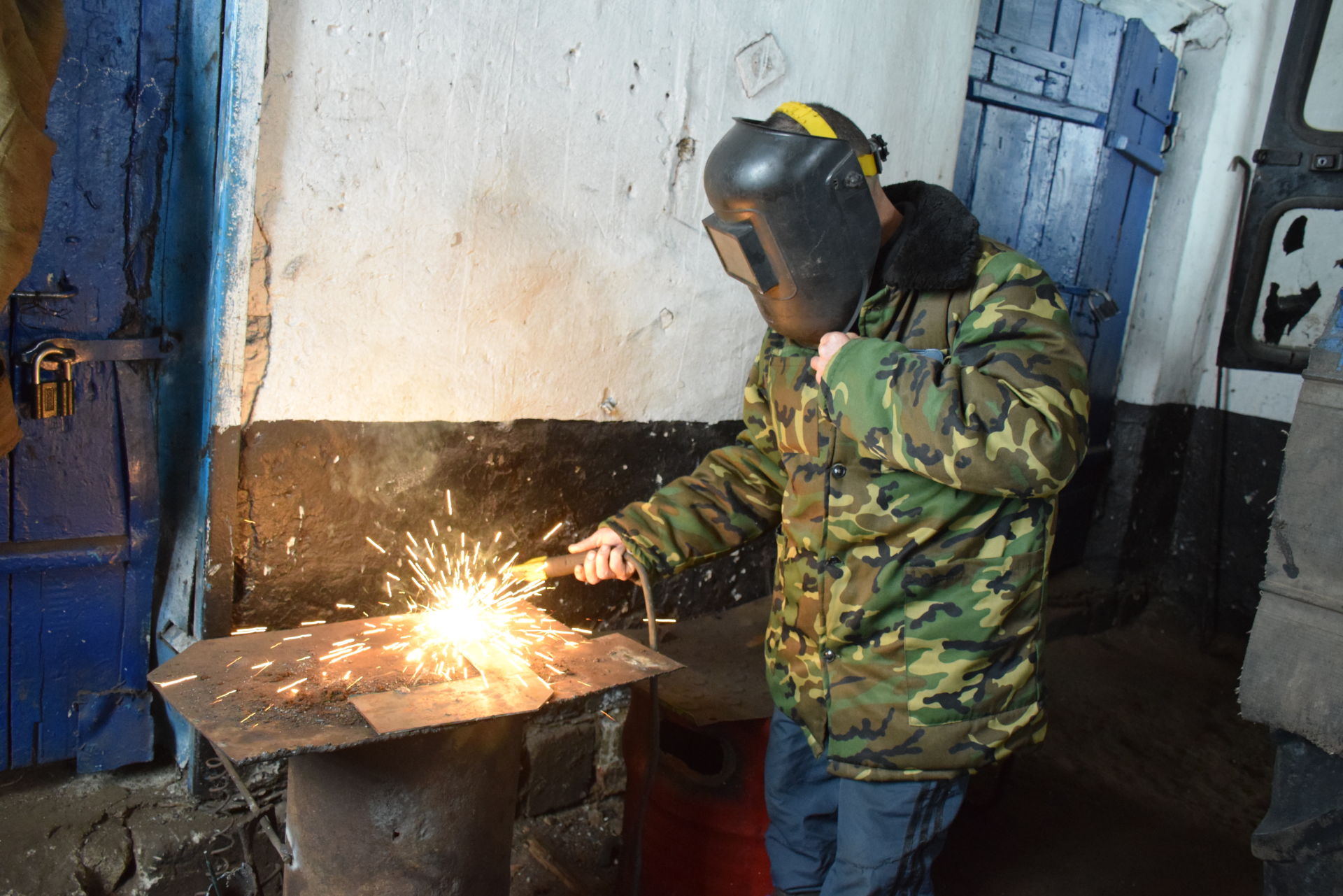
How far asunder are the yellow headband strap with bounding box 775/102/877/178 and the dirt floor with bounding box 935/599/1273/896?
237 centimetres

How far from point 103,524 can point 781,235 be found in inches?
70.9

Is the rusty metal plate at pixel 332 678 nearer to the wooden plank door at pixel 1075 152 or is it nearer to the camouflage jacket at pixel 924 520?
the camouflage jacket at pixel 924 520

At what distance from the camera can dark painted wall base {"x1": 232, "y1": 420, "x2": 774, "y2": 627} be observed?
2.36 m

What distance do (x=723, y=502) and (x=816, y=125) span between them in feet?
3.07

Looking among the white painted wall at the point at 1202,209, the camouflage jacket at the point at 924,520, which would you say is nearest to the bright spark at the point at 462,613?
the camouflage jacket at the point at 924,520

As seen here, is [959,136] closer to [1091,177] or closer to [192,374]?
[1091,177]

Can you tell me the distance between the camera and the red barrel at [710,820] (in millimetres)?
2557

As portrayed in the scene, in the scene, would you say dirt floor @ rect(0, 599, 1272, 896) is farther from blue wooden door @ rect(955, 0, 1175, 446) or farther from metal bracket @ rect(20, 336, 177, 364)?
blue wooden door @ rect(955, 0, 1175, 446)

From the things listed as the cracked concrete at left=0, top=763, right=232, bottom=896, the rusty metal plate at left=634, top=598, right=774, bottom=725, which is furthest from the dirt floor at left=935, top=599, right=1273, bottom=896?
the cracked concrete at left=0, top=763, right=232, bottom=896

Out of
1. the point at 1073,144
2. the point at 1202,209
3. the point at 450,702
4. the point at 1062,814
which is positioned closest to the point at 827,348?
the point at 450,702

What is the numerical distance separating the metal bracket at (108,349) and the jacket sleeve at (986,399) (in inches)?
64.1

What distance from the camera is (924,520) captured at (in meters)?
1.93

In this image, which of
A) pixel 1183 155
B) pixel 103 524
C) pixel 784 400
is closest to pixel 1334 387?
pixel 784 400

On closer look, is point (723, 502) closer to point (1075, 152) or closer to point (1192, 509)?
point (1075, 152)
